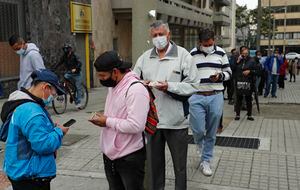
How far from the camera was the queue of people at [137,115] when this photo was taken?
2.88 meters

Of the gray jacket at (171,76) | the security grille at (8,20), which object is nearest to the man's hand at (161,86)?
the gray jacket at (171,76)

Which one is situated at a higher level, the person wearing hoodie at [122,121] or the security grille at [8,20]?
the security grille at [8,20]

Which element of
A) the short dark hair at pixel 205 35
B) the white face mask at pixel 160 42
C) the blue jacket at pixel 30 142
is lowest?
the blue jacket at pixel 30 142

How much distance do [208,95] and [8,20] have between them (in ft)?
29.5

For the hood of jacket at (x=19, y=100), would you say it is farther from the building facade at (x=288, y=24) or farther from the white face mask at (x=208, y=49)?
the building facade at (x=288, y=24)

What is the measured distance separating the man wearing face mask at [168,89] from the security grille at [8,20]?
9.03 m

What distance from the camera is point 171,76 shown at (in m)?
4.05

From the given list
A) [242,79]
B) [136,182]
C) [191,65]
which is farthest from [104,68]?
[242,79]

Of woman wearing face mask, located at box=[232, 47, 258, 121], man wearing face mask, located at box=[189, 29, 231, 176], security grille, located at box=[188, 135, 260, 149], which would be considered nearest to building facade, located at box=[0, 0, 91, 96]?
woman wearing face mask, located at box=[232, 47, 258, 121]

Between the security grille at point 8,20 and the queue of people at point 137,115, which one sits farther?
the security grille at point 8,20

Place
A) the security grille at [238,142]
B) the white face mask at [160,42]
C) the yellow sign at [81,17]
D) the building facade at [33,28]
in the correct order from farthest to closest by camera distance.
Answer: the yellow sign at [81,17]
the building facade at [33,28]
the security grille at [238,142]
the white face mask at [160,42]

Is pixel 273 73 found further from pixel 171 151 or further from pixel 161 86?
pixel 161 86

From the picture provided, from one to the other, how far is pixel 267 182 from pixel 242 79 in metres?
5.06

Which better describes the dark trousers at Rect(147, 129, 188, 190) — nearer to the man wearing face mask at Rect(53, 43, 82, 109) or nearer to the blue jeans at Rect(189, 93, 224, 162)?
the blue jeans at Rect(189, 93, 224, 162)
